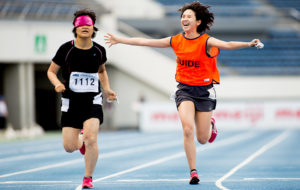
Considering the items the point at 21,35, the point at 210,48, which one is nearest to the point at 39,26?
the point at 21,35

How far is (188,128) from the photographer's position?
23.1 feet

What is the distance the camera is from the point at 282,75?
29.8 meters

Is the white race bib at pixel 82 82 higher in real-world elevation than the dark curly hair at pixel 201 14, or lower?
lower

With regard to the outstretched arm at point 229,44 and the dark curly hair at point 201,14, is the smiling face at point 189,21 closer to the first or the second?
the dark curly hair at point 201,14

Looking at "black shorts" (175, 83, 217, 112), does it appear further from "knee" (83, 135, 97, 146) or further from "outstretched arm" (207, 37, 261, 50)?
"knee" (83, 135, 97, 146)

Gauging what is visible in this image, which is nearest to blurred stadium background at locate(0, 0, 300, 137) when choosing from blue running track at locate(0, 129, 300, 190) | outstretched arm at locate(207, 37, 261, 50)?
blue running track at locate(0, 129, 300, 190)

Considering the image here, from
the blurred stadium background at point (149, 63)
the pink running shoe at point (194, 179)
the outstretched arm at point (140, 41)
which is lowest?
the pink running shoe at point (194, 179)

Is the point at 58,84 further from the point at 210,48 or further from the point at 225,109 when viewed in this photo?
the point at 225,109

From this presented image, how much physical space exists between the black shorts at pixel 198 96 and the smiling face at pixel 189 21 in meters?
0.71

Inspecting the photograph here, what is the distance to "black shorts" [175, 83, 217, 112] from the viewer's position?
723 centimetres

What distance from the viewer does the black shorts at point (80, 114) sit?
6660mm

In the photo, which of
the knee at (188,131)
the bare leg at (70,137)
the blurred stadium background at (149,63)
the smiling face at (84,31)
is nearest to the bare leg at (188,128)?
the knee at (188,131)

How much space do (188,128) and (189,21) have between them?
1.31 metres

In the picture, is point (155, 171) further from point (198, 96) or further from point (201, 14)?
point (201, 14)
